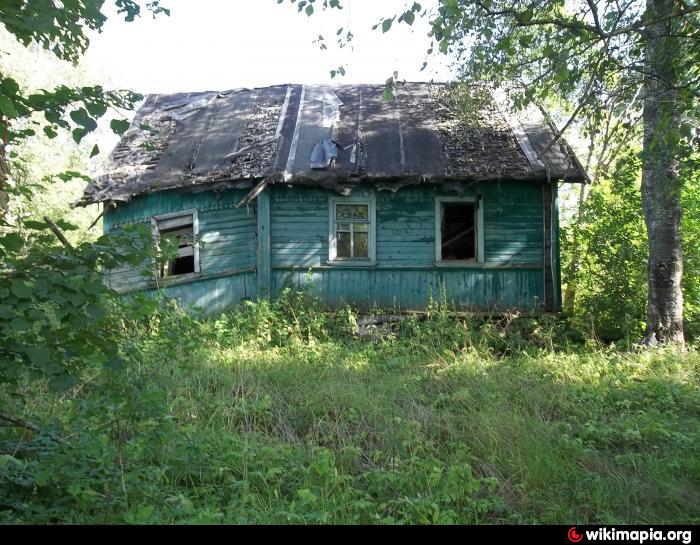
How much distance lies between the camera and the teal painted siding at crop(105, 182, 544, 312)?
35.4 ft

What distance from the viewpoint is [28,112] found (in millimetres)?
2857

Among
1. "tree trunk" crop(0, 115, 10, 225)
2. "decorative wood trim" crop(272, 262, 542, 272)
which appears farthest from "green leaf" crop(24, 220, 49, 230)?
"decorative wood trim" crop(272, 262, 542, 272)

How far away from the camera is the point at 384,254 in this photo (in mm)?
10977

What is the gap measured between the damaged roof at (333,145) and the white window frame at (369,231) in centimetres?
41

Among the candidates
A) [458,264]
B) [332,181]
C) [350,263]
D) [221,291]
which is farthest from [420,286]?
[221,291]

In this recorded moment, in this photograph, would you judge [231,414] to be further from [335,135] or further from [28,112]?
[335,135]

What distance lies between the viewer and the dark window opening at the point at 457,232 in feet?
37.1

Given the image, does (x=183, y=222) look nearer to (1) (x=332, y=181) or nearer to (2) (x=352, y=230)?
(1) (x=332, y=181)

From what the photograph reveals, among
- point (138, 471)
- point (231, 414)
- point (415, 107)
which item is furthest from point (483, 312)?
point (138, 471)
